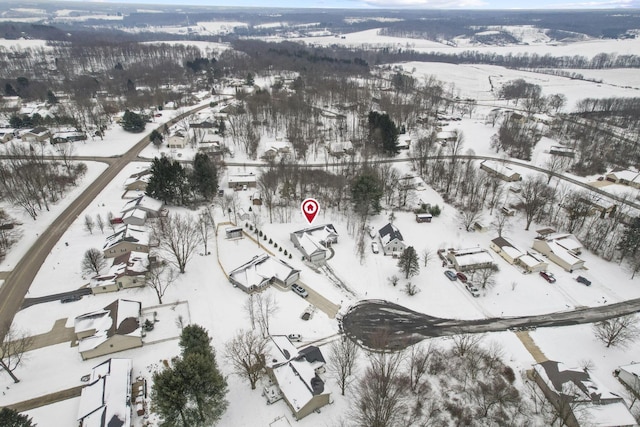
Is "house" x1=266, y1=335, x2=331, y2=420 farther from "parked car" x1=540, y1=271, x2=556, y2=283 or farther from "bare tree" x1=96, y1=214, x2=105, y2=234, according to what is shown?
"bare tree" x1=96, y1=214, x2=105, y2=234

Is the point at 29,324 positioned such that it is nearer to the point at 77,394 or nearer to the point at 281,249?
the point at 77,394

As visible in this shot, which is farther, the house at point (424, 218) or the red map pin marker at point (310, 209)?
the house at point (424, 218)

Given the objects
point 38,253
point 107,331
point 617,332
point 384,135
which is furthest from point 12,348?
point 384,135

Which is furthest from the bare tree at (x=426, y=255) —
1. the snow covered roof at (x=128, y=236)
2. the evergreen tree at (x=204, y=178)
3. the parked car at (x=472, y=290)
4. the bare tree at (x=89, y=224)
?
the bare tree at (x=89, y=224)

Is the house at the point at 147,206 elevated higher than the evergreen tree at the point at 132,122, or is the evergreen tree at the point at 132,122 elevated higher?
the evergreen tree at the point at 132,122

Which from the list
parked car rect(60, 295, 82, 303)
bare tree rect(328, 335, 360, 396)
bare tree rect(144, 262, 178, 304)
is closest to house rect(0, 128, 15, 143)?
parked car rect(60, 295, 82, 303)

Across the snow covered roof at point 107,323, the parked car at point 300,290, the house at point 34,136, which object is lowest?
the parked car at point 300,290

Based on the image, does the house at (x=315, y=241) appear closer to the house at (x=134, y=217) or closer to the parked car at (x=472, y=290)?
the parked car at (x=472, y=290)
